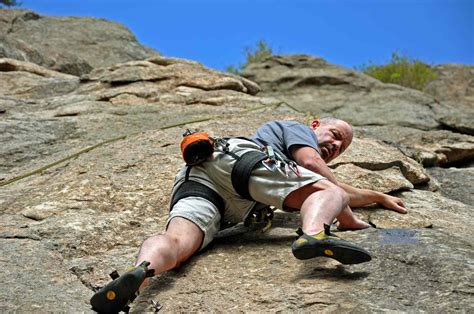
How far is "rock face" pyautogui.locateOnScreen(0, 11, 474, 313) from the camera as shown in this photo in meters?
3.00

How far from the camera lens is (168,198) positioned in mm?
4746

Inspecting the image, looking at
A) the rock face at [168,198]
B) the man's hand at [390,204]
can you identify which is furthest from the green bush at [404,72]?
the man's hand at [390,204]

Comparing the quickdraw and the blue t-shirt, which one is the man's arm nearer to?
the blue t-shirt

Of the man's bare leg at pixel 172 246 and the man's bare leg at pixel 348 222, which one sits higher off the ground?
the man's bare leg at pixel 348 222

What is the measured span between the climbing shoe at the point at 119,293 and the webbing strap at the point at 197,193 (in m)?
0.95

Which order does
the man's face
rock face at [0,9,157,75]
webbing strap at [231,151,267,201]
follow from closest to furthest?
webbing strap at [231,151,267,201]
the man's face
rock face at [0,9,157,75]

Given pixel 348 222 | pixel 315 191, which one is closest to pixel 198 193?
pixel 315 191

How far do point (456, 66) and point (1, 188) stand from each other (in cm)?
1391

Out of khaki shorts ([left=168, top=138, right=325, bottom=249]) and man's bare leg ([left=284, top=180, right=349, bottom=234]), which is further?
khaki shorts ([left=168, top=138, right=325, bottom=249])

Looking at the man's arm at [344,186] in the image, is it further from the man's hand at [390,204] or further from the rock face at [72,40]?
the rock face at [72,40]

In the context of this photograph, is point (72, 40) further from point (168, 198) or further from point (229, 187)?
point (229, 187)

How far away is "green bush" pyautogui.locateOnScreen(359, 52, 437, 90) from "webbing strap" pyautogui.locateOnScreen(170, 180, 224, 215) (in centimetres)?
1262

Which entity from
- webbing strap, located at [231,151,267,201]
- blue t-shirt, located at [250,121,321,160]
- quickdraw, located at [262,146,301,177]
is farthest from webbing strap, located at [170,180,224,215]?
blue t-shirt, located at [250,121,321,160]

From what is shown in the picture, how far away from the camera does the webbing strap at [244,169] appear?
146 inches
